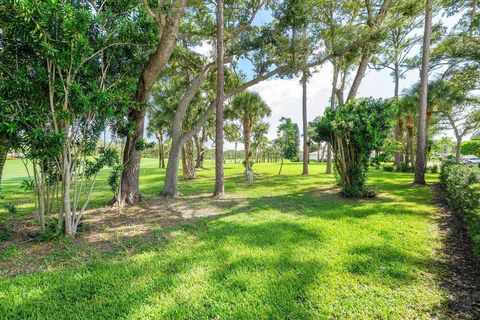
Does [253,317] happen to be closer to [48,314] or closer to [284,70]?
[48,314]

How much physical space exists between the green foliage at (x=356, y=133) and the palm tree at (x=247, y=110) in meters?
7.45

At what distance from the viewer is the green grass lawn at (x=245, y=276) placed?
2.29m

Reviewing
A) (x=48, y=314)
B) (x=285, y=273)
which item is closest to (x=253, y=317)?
(x=285, y=273)

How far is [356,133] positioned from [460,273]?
5.09 m

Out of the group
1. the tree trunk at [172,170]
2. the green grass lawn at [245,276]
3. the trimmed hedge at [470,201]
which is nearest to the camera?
the green grass lawn at [245,276]

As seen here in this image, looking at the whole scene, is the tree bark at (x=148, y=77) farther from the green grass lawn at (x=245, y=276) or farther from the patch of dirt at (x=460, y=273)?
the patch of dirt at (x=460, y=273)

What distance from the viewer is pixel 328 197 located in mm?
8266

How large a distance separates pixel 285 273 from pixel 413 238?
3068 mm

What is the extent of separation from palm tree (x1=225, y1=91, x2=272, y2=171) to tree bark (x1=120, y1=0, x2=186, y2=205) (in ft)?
→ 30.4

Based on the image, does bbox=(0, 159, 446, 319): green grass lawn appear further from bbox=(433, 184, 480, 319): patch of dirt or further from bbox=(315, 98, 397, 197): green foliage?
bbox=(315, 98, 397, 197): green foliage

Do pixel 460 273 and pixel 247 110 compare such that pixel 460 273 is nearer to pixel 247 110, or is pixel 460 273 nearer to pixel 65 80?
pixel 65 80

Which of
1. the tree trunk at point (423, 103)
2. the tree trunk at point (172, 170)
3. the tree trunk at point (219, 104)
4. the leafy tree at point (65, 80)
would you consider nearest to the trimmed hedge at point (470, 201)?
the tree trunk at point (423, 103)

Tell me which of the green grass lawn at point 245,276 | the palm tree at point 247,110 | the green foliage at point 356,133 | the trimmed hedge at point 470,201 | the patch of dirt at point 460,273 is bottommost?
the patch of dirt at point 460,273

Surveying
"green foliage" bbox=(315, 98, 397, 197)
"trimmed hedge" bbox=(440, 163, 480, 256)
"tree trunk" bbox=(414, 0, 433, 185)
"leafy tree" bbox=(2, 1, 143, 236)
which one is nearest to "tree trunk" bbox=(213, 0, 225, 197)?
"leafy tree" bbox=(2, 1, 143, 236)
